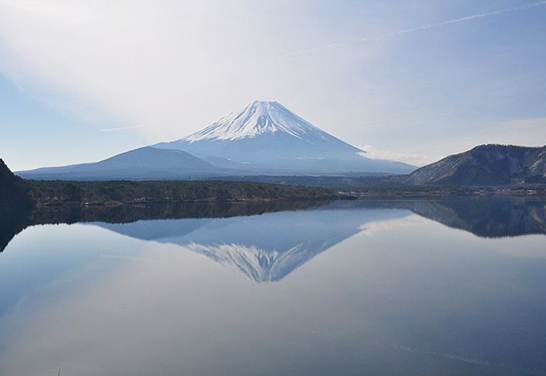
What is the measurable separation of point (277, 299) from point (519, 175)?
178 meters

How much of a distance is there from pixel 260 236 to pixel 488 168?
161 metres

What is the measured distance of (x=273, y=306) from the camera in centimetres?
1800

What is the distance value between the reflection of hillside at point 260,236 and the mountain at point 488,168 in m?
125

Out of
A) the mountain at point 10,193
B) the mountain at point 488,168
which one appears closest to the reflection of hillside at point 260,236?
the mountain at point 10,193

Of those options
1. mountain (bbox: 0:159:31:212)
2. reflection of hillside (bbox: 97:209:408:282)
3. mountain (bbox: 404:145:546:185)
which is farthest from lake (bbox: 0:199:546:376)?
mountain (bbox: 404:145:546:185)

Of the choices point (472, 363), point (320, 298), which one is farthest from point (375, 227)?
point (472, 363)

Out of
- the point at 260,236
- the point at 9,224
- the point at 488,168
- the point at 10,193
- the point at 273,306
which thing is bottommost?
the point at 273,306

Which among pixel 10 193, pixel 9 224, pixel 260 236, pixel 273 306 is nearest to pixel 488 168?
pixel 260 236

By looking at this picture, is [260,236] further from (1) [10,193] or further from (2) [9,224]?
(1) [10,193]

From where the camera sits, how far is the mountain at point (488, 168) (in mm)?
168375

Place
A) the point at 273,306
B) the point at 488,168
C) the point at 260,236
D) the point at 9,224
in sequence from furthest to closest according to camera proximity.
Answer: the point at 488,168 → the point at 9,224 → the point at 260,236 → the point at 273,306

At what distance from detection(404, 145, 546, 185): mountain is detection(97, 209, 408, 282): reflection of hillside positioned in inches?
4917

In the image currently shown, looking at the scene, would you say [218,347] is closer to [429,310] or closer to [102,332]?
[102,332]

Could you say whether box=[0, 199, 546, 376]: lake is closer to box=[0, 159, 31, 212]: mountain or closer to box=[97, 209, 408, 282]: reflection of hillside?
box=[97, 209, 408, 282]: reflection of hillside
